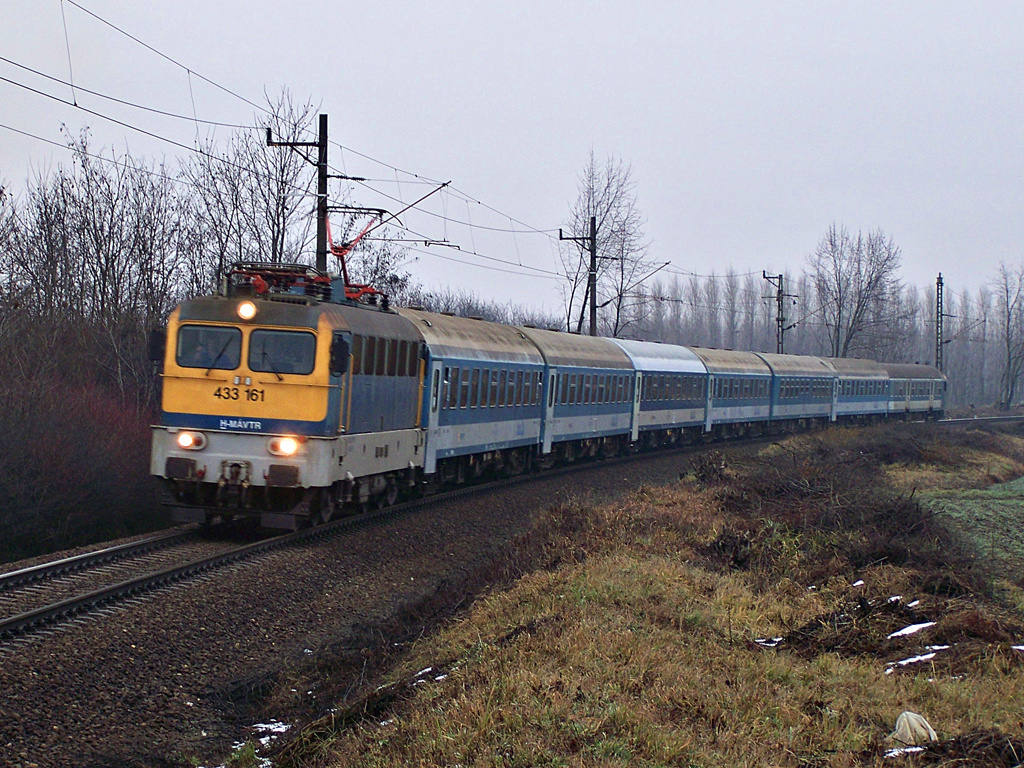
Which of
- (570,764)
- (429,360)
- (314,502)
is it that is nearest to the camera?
(570,764)

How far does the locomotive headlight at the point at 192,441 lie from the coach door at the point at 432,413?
4.91m

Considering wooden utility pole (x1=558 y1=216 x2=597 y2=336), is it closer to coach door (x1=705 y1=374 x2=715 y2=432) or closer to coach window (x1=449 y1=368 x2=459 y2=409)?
coach door (x1=705 y1=374 x2=715 y2=432)

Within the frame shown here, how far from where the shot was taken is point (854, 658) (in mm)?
Answer: 7746

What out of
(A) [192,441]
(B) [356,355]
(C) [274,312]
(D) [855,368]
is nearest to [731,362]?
(D) [855,368]

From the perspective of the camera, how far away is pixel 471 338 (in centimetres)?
1981

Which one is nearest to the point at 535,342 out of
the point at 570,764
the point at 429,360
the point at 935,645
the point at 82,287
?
the point at 429,360

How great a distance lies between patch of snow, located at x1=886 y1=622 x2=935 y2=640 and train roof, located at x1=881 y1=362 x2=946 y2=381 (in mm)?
49413

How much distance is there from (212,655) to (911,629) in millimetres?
5828

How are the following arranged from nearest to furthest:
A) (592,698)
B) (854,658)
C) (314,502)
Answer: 1. (592,698)
2. (854,658)
3. (314,502)

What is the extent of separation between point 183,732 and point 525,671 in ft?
8.20

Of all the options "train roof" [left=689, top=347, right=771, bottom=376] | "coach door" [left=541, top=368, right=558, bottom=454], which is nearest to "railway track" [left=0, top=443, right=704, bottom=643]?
"coach door" [left=541, top=368, right=558, bottom=454]

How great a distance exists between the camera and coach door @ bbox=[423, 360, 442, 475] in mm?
17375

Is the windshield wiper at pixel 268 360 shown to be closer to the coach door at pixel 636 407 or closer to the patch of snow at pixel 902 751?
the patch of snow at pixel 902 751

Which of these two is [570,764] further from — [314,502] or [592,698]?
[314,502]
